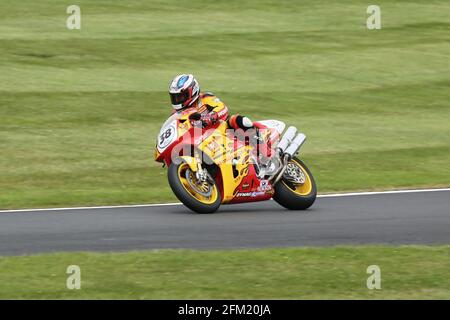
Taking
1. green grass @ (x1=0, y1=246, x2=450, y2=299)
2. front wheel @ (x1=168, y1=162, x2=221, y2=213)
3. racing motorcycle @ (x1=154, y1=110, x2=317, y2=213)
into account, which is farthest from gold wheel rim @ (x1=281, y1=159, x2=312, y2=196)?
green grass @ (x1=0, y1=246, x2=450, y2=299)

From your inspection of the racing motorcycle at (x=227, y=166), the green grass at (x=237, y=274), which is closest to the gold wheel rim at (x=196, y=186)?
the racing motorcycle at (x=227, y=166)

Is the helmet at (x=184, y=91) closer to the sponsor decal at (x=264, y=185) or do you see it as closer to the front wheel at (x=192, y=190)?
the front wheel at (x=192, y=190)

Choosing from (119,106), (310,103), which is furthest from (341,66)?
(119,106)

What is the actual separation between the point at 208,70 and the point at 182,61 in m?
0.84

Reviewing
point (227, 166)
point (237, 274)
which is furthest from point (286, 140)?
point (237, 274)

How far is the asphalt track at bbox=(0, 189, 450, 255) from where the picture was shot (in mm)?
12742

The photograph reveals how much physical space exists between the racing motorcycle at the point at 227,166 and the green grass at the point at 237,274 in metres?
2.51

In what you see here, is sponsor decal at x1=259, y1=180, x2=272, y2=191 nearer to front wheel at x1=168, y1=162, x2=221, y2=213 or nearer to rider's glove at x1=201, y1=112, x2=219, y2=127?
front wheel at x1=168, y1=162, x2=221, y2=213

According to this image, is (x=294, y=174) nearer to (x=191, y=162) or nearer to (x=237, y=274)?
(x=191, y=162)

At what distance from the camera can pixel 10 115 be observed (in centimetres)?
2219

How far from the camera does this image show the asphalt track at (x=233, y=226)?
12.7 metres

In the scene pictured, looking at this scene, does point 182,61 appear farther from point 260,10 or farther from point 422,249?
point 422,249

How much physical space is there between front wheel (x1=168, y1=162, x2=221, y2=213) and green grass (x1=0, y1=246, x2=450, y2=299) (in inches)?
87.6

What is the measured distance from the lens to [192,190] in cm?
1453
